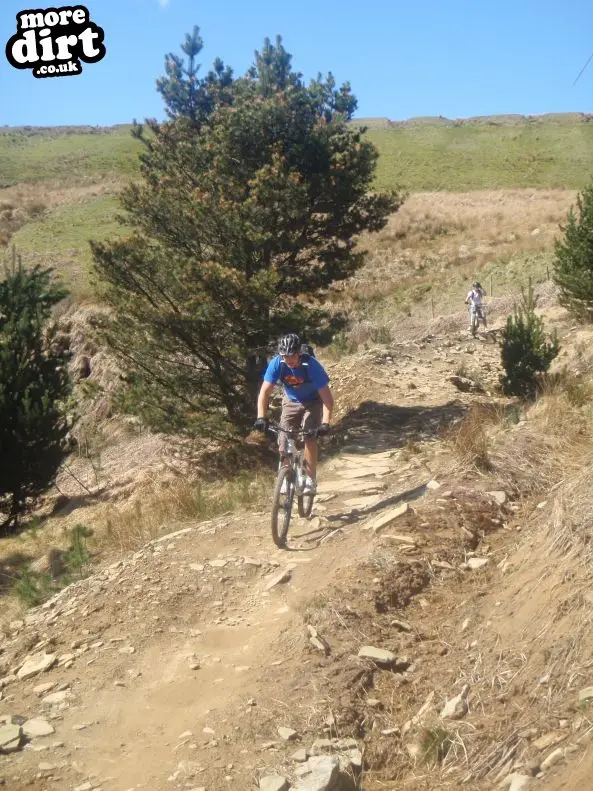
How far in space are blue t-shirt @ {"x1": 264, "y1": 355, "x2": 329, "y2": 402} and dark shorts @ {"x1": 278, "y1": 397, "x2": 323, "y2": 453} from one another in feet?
0.22

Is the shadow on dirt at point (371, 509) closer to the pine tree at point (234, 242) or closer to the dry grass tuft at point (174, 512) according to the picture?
the dry grass tuft at point (174, 512)

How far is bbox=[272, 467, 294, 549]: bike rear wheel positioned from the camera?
7.03 m

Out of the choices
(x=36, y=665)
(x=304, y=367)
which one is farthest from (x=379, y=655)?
(x=304, y=367)

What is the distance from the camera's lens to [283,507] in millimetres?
7270

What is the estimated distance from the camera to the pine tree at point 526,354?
13.2 meters

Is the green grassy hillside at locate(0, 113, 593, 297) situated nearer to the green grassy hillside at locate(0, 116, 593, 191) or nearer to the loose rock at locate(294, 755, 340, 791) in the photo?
the green grassy hillside at locate(0, 116, 593, 191)

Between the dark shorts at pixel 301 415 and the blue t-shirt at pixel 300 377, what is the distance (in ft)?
0.22

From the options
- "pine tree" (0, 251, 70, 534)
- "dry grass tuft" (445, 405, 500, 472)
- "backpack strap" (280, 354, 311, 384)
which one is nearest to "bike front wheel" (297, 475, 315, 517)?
"backpack strap" (280, 354, 311, 384)

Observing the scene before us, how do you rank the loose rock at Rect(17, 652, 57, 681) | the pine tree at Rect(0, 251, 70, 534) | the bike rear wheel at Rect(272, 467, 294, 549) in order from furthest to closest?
1. the pine tree at Rect(0, 251, 70, 534)
2. the bike rear wheel at Rect(272, 467, 294, 549)
3. the loose rock at Rect(17, 652, 57, 681)

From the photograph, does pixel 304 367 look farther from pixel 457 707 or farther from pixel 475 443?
pixel 457 707

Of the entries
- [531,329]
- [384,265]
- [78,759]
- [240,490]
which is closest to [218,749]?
[78,759]

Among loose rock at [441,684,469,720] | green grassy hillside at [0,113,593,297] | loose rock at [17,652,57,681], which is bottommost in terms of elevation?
loose rock at [441,684,469,720]

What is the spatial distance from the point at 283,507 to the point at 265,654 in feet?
7.17

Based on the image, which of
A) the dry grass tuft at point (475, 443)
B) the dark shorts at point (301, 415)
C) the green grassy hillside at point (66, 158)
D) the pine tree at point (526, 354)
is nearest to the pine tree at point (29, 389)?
the dark shorts at point (301, 415)
